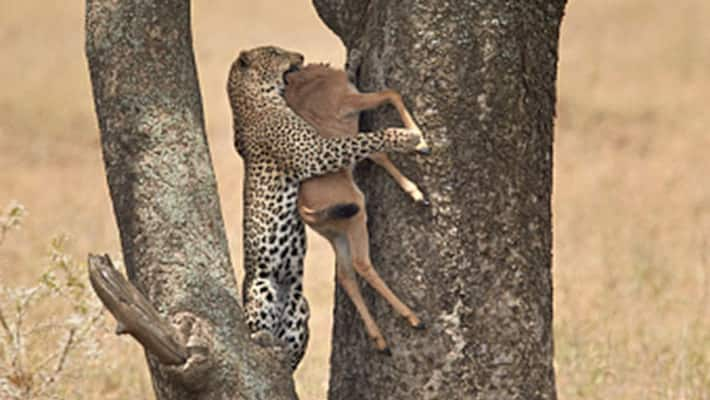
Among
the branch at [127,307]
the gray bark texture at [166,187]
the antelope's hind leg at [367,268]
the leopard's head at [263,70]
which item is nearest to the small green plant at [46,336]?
the leopard's head at [263,70]

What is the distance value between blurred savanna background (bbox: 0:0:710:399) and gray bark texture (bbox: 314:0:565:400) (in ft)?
7.76

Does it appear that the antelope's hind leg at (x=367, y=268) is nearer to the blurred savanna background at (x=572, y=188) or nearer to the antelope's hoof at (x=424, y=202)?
the antelope's hoof at (x=424, y=202)

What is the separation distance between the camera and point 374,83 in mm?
4418

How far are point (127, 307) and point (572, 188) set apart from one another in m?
11.0

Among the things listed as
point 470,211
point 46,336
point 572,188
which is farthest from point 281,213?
point 572,188

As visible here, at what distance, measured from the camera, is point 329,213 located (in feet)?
14.2

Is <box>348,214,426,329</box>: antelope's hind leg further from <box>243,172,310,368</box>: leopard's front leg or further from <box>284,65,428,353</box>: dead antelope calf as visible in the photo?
<box>243,172,310,368</box>: leopard's front leg

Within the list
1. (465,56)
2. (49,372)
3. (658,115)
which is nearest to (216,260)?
(465,56)

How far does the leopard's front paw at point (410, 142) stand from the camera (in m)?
4.16

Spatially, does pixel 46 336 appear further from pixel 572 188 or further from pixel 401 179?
pixel 572 188

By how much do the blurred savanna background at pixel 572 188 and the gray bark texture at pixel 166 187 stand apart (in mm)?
1827

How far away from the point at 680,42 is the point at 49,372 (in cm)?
1471

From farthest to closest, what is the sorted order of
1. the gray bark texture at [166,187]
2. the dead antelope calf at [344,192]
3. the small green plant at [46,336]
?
the small green plant at [46,336] → the dead antelope calf at [344,192] → the gray bark texture at [166,187]

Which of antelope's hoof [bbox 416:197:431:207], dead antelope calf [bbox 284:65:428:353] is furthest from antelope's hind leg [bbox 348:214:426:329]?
antelope's hoof [bbox 416:197:431:207]
